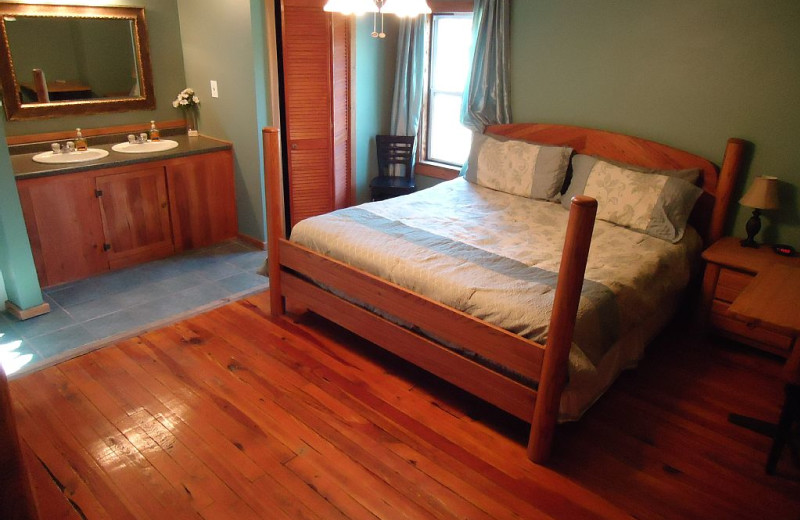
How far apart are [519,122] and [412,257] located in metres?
1.93

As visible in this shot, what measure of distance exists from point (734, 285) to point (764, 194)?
51 cm

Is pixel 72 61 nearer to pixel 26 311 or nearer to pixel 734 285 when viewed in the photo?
pixel 26 311

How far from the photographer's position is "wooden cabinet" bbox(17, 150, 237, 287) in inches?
144

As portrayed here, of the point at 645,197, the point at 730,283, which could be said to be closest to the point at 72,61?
the point at 645,197

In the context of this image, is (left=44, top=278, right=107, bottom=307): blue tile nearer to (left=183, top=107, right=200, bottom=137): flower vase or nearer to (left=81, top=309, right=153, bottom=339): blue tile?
(left=81, top=309, right=153, bottom=339): blue tile

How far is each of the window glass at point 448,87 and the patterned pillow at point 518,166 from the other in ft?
1.78

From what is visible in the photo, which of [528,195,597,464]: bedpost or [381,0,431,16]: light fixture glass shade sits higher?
[381,0,431,16]: light fixture glass shade

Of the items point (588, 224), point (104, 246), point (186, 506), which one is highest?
point (588, 224)

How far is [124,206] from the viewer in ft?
13.1

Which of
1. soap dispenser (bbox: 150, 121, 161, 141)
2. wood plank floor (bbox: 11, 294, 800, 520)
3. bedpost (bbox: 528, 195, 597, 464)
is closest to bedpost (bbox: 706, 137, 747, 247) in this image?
wood plank floor (bbox: 11, 294, 800, 520)

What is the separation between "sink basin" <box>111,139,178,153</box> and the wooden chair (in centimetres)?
162

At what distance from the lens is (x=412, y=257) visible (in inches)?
109

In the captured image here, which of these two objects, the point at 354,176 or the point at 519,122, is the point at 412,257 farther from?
the point at 354,176

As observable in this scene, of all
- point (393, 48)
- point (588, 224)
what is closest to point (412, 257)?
point (588, 224)
